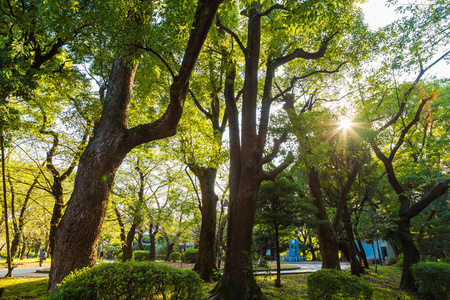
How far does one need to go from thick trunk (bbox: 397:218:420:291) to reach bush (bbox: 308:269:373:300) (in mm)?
5515

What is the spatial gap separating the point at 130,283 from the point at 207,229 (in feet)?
21.0

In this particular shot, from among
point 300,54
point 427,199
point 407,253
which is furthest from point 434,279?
point 300,54

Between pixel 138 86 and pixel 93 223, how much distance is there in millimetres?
6739

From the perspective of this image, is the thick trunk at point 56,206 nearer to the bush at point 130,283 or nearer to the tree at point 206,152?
the tree at point 206,152

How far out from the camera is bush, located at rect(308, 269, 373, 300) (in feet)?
15.8

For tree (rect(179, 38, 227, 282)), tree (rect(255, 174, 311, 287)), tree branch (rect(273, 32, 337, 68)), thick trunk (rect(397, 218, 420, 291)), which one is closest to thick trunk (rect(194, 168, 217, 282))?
tree (rect(179, 38, 227, 282))

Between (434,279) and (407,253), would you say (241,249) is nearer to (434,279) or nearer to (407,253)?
(434,279)

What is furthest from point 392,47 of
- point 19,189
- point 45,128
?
point 19,189

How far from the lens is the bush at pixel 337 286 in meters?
4.83

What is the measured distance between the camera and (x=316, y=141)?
304 inches

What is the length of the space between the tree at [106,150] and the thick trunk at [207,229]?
17.6 ft

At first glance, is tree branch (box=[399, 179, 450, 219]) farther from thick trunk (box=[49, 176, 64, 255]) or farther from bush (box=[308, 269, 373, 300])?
thick trunk (box=[49, 176, 64, 255])

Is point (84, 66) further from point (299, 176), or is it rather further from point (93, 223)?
point (299, 176)

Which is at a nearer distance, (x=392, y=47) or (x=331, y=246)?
(x=392, y=47)
